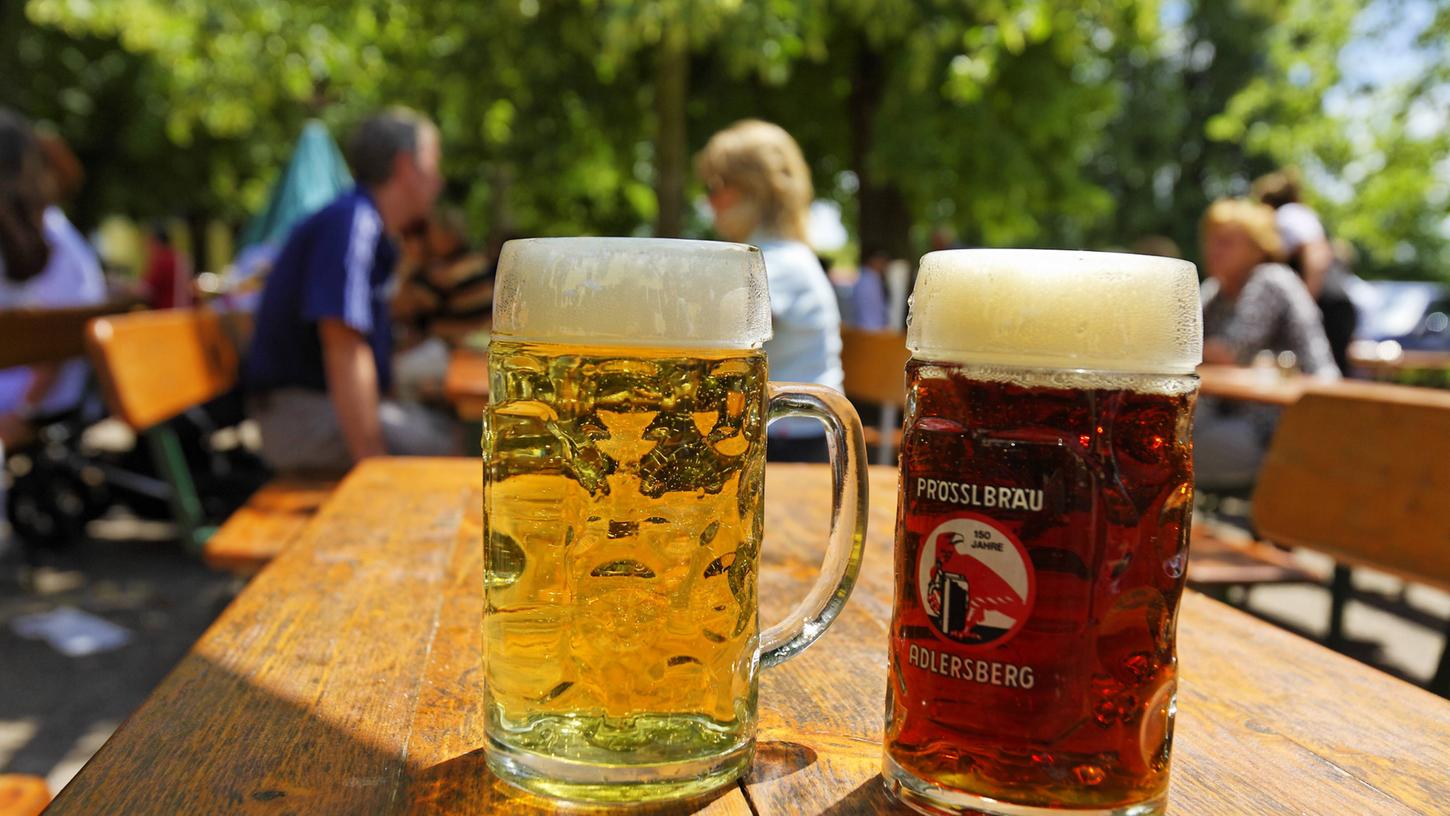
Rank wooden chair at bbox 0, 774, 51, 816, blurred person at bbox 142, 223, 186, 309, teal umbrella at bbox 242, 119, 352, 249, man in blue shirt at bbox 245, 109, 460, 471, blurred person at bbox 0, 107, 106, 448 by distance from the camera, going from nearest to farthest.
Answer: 1. wooden chair at bbox 0, 774, 51, 816
2. man in blue shirt at bbox 245, 109, 460, 471
3. blurred person at bbox 0, 107, 106, 448
4. teal umbrella at bbox 242, 119, 352, 249
5. blurred person at bbox 142, 223, 186, 309

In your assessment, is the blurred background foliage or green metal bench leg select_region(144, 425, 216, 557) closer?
green metal bench leg select_region(144, 425, 216, 557)

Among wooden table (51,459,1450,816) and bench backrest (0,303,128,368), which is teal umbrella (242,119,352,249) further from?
wooden table (51,459,1450,816)

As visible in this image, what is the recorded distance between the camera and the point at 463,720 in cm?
74

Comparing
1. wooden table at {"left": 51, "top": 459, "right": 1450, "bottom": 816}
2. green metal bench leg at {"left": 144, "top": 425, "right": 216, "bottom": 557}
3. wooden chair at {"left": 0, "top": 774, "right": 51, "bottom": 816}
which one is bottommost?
green metal bench leg at {"left": 144, "top": 425, "right": 216, "bottom": 557}

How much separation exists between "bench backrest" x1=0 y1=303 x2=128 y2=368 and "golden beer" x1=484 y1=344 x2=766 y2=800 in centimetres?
401

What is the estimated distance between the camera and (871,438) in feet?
12.5

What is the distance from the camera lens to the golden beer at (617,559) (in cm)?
63

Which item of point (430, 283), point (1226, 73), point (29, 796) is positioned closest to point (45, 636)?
point (430, 283)

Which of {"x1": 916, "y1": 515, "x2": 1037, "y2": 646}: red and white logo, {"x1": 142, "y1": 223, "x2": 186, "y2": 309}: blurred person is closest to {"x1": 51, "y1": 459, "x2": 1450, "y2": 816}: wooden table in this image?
{"x1": 916, "y1": 515, "x2": 1037, "y2": 646}: red and white logo

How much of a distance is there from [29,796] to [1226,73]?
2937cm

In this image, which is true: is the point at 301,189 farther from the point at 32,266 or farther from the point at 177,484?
the point at 177,484

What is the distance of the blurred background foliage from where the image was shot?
679 cm

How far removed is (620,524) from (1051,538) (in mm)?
228

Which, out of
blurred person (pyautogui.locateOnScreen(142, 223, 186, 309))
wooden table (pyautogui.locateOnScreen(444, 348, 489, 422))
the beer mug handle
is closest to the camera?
the beer mug handle
